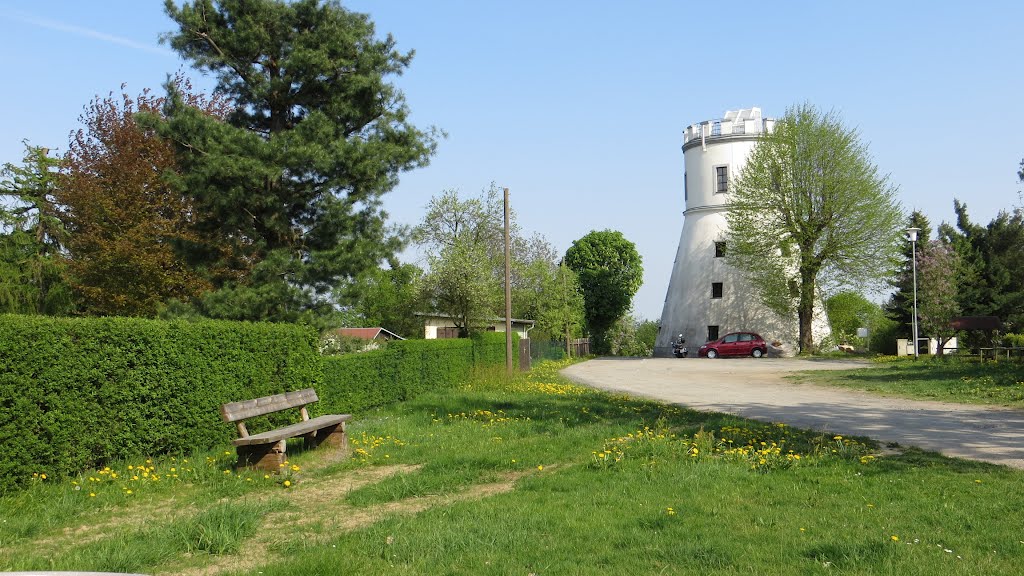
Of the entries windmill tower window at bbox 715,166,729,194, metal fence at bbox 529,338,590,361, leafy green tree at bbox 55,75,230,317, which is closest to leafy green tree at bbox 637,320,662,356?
metal fence at bbox 529,338,590,361

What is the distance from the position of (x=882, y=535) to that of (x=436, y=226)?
43.4 meters

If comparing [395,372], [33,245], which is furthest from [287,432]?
[33,245]

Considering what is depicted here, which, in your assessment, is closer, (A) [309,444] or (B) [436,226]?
(A) [309,444]

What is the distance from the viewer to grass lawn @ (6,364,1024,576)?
4.99 m

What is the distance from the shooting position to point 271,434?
8594 millimetres

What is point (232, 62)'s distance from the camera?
19.9 metres

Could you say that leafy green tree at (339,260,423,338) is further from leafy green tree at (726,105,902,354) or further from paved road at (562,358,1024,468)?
leafy green tree at (726,105,902,354)

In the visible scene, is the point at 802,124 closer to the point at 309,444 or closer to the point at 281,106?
the point at 281,106

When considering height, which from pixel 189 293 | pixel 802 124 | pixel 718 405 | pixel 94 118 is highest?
pixel 802 124

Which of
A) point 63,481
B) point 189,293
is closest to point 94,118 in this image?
point 189,293

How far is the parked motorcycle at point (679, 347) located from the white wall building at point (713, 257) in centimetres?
36

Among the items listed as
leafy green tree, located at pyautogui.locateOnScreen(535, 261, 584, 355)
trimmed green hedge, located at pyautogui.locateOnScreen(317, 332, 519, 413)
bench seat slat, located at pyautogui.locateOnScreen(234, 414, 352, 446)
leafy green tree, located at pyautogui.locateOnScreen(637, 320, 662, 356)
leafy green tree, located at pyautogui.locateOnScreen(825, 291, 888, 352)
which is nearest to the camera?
bench seat slat, located at pyautogui.locateOnScreen(234, 414, 352, 446)

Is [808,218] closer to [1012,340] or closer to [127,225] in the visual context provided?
[1012,340]

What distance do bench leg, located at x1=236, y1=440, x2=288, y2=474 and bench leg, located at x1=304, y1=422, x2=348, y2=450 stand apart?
146cm
